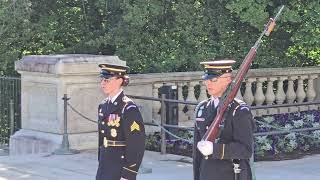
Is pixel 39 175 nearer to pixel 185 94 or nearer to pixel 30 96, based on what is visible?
pixel 30 96

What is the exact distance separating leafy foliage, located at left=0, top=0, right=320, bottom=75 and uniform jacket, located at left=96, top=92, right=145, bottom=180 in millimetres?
6790

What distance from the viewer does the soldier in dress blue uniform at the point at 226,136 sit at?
491 centimetres

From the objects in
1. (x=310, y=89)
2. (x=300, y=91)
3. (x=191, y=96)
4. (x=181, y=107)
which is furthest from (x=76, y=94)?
(x=310, y=89)

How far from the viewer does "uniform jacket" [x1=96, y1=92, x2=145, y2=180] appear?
227 inches

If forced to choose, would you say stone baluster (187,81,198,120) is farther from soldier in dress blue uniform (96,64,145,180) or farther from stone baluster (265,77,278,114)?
soldier in dress blue uniform (96,64,145,180)

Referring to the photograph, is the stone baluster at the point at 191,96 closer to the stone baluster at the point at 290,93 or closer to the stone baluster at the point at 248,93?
the stone baluster at the point at 248,93

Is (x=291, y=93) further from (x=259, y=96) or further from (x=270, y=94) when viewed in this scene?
(x=259, y=96)

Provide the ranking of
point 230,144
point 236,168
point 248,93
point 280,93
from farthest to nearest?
point 280,93
point 248,93
point 236,168
point 230,144

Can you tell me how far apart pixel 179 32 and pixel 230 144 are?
28.2 feet

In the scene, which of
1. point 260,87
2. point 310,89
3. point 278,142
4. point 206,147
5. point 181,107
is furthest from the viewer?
point 310,89

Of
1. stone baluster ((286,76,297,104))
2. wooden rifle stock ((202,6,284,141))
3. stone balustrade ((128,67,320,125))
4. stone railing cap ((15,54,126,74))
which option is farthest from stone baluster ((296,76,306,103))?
wooden rifle stock ((202,6,284,141))

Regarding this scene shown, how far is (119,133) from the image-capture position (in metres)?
5.85

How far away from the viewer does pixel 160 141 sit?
11.3m

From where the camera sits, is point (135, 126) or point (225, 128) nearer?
point (225, 128)
